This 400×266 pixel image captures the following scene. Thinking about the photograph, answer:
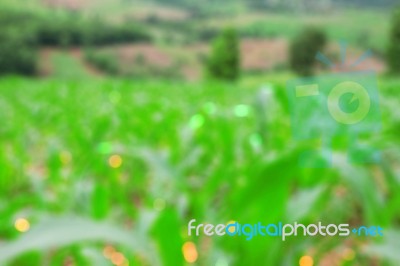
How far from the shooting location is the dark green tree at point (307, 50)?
0.51 m

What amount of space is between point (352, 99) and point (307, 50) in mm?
325

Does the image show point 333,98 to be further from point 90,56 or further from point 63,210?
point 90,56

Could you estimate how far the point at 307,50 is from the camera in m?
0.60

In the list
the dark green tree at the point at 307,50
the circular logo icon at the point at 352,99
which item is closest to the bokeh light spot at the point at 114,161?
the dark green tree at the point at 307,50

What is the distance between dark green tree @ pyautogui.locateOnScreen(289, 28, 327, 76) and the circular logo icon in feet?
0.50

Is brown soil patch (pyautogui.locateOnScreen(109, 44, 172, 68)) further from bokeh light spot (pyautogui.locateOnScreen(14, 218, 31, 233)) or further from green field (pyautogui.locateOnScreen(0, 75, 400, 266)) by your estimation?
bokeh light spot (pyautogui.locateOnScreen(14, 218, 31, 233))

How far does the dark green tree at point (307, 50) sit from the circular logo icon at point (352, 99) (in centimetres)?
15

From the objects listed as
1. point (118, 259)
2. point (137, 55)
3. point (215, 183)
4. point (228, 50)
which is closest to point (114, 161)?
point (215, 183)

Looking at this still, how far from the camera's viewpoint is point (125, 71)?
1953 cm

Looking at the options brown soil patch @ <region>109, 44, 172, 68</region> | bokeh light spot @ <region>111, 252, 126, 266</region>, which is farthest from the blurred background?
brown soil patch @ <region>109, 44, 172, 68</region>

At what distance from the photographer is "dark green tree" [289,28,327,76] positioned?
1.69 ft

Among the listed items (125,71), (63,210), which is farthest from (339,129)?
(125,71)

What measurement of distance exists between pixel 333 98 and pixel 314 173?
0.46 meters

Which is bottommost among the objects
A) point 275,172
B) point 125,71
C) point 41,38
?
point 275,172
